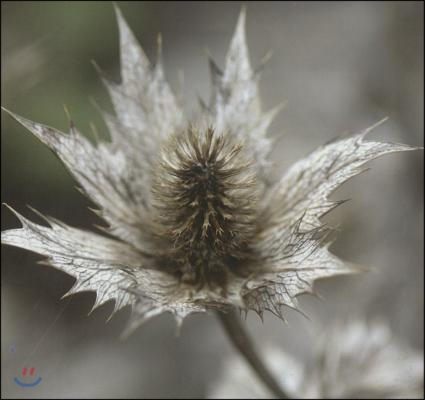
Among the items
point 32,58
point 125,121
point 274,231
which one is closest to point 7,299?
point 32,58

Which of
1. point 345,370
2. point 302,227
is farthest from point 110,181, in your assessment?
point 345,370

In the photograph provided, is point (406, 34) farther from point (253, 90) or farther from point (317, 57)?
point (253, 90)

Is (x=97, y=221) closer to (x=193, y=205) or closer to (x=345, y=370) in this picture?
(x=345, y=370)

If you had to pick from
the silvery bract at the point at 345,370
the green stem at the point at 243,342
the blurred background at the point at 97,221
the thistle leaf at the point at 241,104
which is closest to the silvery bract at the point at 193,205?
the thistle leaf at the point at 241,104

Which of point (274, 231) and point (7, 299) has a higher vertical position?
point (274, 231)

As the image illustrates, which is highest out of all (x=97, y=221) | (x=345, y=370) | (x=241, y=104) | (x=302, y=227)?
(x=241, y=104)

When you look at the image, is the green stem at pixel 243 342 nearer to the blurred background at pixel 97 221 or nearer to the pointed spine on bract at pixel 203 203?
the pointed spine on bract at pixel 203 203
